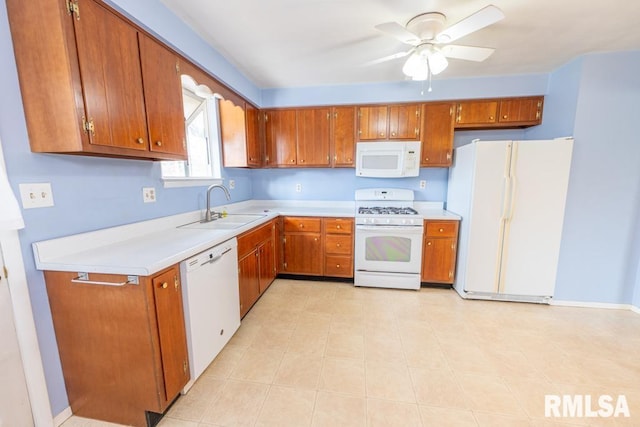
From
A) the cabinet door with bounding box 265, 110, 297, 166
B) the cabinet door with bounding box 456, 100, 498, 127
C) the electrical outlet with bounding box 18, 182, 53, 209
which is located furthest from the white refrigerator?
the electrical outlet with bounding box 18, 182, 53, 209

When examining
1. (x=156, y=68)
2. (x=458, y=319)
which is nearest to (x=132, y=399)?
(x=156, y=68)

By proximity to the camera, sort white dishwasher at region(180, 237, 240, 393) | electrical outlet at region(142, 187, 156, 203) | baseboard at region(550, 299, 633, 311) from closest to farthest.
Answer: white dishwasher at region(180, 237, 240, 393) < electrical outlet at region(142, 187, 156, 203) < baseboard at region(550, 299, 633, 311)

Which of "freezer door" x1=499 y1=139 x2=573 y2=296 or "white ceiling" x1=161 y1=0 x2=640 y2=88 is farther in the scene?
"freezer door" x1=499 y1=139 x2=573 y2=296

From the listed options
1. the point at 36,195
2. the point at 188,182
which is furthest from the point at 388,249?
the point at 36,195

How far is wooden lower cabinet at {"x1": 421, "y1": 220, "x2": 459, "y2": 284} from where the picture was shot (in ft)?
9.50

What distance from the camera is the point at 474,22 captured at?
5.00 ft

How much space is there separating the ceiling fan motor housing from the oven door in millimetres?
1790

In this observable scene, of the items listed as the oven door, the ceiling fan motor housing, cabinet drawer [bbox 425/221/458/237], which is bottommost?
the oven door

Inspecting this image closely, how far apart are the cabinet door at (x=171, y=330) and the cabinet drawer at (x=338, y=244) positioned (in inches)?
74.2

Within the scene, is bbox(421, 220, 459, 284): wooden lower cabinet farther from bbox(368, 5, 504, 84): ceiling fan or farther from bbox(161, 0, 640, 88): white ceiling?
bbox(161, 0, 640, 88): white ceiling

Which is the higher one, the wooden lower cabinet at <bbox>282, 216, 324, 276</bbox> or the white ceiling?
the white ceiling

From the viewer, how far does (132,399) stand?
1.32 metres

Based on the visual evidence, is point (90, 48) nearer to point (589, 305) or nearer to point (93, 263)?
point (93, 263)

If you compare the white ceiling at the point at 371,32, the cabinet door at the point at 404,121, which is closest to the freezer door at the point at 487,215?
the cabinet door at the point at 404,121
